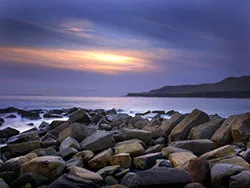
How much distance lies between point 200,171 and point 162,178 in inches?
35.2

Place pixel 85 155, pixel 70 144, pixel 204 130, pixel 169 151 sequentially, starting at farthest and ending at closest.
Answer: pixel 204 130 < pixel 70 144 < pixel 85 155 < pixel 169 151

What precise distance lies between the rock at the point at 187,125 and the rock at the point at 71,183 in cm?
415

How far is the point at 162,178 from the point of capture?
490 cm

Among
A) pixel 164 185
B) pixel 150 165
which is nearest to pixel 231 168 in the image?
pixel 164 185

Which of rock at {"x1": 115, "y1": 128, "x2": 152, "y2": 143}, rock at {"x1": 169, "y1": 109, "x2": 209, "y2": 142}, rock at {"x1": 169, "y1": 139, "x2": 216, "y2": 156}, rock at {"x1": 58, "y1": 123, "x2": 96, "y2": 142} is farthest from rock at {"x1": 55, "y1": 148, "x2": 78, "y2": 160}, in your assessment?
rock at {"x1": 169, "y1": 109, "x2": 209, "y2": 142}

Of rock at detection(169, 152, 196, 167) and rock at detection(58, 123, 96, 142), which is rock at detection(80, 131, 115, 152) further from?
rock at detection(169, 152, 196, 167)

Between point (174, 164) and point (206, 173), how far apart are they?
0.94 metres

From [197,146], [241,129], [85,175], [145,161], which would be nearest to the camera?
[85,175]

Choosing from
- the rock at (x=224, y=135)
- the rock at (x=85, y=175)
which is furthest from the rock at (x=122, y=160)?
the rock at (x=224, y=135)

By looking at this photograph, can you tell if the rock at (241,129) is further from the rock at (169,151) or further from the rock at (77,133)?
the rock at (77,133)

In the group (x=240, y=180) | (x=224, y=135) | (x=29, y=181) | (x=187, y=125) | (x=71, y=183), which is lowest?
(x=29, y=181)

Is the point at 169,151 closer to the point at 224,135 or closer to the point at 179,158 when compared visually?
the point at 179,158

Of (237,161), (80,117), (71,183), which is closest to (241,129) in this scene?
(237,161)

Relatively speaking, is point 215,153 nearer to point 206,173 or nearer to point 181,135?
point 206,173
